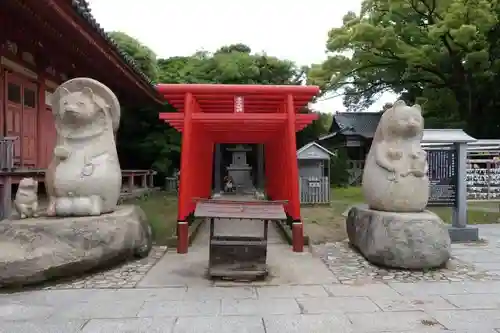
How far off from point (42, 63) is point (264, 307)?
26.7 ft

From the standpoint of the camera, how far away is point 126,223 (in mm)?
6133

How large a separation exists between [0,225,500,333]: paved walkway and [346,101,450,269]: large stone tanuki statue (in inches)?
24.4

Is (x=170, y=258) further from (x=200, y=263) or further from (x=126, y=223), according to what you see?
(x=126, y=223)

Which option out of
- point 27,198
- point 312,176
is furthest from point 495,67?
point 27,198

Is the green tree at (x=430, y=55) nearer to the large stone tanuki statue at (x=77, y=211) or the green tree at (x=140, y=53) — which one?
the green tree at (x=140, y=53)

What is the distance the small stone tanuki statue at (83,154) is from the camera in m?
6.00

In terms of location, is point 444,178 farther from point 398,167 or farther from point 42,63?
point 42,63

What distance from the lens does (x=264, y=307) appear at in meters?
4.61

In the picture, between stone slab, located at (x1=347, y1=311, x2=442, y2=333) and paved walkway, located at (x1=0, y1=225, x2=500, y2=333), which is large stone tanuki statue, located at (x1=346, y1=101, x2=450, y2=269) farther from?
stone slab, located at (x1=347, y1=311, x2=442, y2=333)

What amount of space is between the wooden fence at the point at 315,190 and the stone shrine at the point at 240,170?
16.5 ft

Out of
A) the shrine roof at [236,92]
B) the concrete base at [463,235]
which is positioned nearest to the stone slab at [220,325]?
the shrine roof at [236,92]

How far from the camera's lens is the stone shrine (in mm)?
19656

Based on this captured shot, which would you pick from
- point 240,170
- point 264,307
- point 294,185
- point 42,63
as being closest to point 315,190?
point 240,170

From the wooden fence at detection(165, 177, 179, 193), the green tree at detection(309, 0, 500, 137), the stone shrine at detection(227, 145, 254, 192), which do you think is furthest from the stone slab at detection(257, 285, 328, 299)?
the green tree at detection(309, 0, 500, 137)
